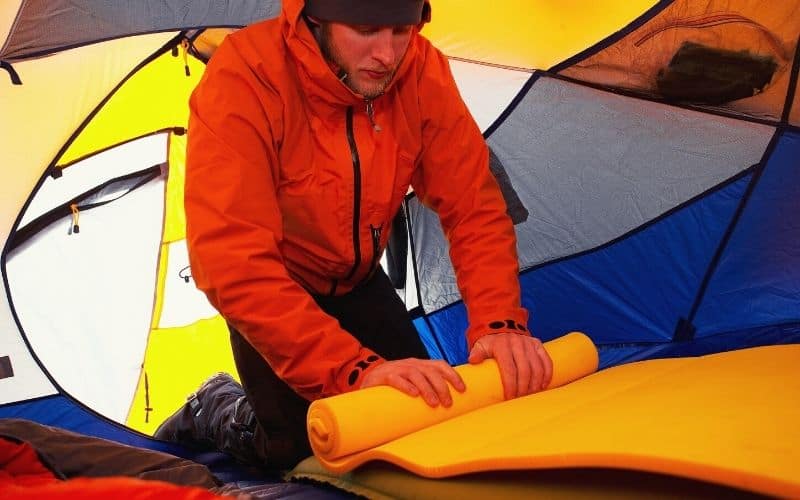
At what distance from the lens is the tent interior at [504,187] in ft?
6.61

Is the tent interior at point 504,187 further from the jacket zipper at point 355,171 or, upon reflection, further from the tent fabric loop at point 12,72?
the jacket zipper at point 355,171

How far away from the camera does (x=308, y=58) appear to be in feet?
5.00

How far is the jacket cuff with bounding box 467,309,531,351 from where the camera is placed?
160cm

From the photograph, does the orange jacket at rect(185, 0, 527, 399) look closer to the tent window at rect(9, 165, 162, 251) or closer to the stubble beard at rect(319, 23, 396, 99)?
the stubble beard at rect(319, 23, 396, 99)

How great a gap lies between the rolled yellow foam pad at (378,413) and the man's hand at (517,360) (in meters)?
0.03

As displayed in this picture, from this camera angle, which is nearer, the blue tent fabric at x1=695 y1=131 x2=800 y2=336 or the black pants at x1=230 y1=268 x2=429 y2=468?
the black pants at x1=230 y1=268 x2=429 y2=468

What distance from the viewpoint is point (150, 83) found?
92.4 inches

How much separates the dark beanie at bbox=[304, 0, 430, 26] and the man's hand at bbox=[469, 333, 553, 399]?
0.57 m

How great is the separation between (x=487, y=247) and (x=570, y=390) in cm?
42

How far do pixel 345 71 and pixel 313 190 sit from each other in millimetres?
221

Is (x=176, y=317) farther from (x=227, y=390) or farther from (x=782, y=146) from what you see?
(x=782, y=146)

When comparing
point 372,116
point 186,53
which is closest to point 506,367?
point 372,116

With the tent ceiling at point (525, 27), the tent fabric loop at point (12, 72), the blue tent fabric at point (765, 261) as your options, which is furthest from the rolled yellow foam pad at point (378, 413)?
the tent fabric loop at point (12, 72)

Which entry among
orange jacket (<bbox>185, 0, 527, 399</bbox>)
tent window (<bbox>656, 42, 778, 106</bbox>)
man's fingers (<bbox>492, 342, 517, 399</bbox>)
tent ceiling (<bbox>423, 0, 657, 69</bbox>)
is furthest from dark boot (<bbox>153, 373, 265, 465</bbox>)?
tent window (<bbox>656, 42, 778, 106</bbox>)
